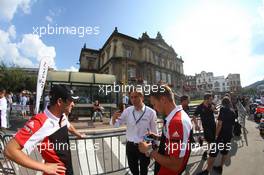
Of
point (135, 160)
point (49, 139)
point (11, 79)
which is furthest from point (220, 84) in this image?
point (49, 139)

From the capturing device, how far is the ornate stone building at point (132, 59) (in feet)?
144

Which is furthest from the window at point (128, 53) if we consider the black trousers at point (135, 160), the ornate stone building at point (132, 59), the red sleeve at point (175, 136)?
the red sleeve at point (175, 136)

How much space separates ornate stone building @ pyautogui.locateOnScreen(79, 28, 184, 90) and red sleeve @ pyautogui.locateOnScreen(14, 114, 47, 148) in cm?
3342

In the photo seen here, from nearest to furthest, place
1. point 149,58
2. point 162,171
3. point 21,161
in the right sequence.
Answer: point 21,161
point 162,171
point 149,58

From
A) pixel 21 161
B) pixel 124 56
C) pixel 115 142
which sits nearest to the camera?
pixel 21 161

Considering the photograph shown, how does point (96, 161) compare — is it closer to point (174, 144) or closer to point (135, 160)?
point (135, 160)

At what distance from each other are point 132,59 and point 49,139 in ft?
146

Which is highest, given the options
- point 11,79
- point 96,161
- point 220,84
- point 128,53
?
point 128,53

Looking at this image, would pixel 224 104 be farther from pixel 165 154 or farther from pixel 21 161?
pixel 21 161

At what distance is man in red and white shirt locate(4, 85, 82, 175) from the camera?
1755mm

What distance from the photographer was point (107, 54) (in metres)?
48.4

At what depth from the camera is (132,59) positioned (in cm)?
4606

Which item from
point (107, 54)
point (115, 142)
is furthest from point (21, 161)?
point (107, 54)

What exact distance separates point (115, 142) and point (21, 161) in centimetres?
721
